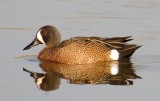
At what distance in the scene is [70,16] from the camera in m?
16.4

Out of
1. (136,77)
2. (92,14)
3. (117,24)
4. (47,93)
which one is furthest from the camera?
(92,14)

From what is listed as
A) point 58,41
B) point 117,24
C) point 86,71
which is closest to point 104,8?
point 117,24

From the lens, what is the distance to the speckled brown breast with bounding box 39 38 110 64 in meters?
13.2

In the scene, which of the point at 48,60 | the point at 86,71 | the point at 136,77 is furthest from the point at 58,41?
the point at 136,77

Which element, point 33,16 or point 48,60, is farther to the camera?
point 33,16

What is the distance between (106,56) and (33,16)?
133 inches

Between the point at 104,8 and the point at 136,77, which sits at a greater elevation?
the point at 104,8

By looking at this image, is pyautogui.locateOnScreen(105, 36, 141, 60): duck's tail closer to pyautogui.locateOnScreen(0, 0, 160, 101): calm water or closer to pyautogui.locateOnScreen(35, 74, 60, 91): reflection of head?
pyautogui.locateOnScreen(0, 0, 160, 101): calm water

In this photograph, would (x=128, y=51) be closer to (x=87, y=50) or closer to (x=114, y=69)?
(x=87, y=50)

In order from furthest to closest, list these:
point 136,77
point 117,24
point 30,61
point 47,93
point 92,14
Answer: point 92,14 < point 117,24 < point 30,61 < point 136,77 < point 47,93

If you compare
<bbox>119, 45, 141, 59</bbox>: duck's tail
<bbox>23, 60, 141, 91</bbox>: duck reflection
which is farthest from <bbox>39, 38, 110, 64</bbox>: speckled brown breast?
<bbox>119, 45, 141, 59</bbox>: duck's tail

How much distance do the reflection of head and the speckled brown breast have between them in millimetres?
1309

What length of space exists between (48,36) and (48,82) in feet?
8.10

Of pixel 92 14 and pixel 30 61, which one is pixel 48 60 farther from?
pixel 92 14
